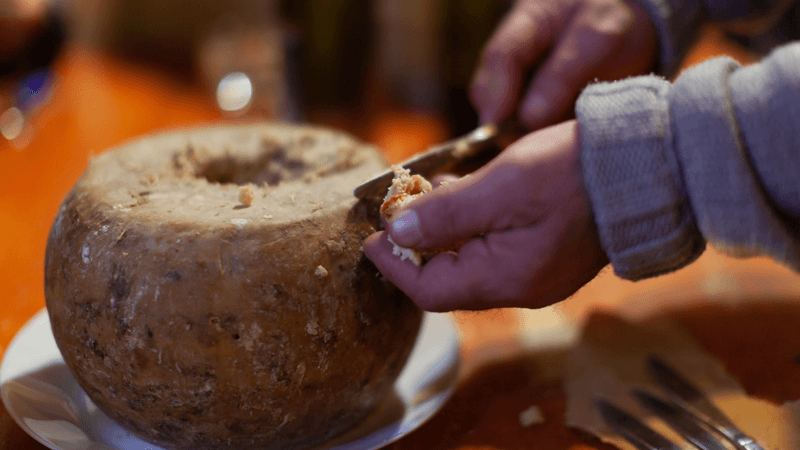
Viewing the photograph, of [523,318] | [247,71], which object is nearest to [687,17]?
[523,318]

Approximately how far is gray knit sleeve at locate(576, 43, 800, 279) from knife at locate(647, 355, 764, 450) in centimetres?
30

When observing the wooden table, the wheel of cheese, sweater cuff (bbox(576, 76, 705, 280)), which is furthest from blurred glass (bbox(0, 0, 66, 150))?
sweater cuff (bbox(576, 76, 705, 280))

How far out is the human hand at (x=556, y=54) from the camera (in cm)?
120

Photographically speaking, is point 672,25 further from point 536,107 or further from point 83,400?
point 83,400

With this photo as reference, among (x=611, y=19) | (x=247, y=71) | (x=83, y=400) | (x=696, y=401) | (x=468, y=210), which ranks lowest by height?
(x=696, y=401)

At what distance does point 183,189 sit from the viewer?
0.91 metres

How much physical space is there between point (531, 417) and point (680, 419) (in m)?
0.22

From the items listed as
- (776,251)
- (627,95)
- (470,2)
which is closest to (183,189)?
(627,95)

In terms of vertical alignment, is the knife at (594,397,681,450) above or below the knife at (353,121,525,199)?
below

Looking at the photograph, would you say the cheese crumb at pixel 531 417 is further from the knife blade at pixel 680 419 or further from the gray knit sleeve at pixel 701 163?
the gray knit sleeve at pixel 701 163

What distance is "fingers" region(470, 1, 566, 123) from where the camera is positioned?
4.02ft

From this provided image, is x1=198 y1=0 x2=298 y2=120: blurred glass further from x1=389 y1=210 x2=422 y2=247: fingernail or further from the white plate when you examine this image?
x1=389 y1=210 x2=422 y2=247: fingernail

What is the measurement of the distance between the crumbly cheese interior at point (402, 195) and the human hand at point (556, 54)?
1.47 ft

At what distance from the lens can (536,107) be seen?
1.20 metres
